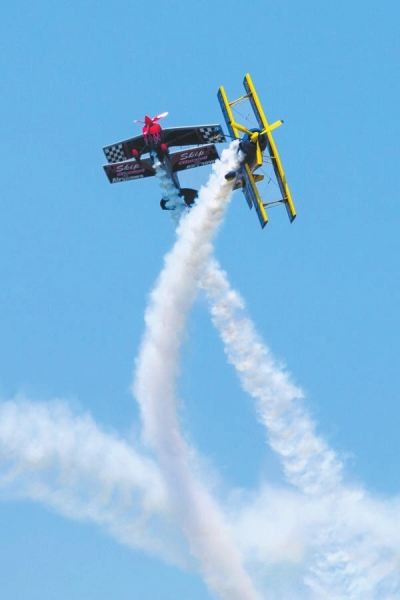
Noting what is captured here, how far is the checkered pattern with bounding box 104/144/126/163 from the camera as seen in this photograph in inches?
2247

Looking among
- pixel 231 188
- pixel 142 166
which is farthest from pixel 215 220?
pixel 142 166

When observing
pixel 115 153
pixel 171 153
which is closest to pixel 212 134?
pixel 171 153

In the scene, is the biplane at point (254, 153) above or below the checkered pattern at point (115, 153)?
below

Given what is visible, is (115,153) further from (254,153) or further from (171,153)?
(254,153)

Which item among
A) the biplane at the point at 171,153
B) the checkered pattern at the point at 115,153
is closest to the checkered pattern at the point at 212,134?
the biplane at the point at 171,153

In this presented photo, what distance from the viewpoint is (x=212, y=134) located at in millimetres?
56469

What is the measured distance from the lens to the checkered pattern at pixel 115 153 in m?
57.1

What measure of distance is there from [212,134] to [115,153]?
13.4 ft

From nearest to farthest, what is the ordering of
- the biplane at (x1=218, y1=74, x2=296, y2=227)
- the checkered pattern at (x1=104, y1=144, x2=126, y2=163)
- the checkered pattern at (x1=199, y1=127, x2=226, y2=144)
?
the biplane at (x1=218, y1=74, x2=296, y2=227), the checkered pattern at (x1=199, y1=127, x2=226, y2=144), the checkered pattern at (x1=104, y1=144, x2=126, y2=163)

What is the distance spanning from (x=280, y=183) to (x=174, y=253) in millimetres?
4944

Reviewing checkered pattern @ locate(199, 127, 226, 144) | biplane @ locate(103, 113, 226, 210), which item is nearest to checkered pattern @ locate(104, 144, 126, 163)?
biplane @ locate(103, 113, 226, 210)

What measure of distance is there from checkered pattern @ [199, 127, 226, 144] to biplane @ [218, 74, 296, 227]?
2.83 metres

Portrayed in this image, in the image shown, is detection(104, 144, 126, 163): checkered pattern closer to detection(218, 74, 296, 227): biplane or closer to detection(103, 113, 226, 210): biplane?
detection(103, 113, 226, 210): biplane

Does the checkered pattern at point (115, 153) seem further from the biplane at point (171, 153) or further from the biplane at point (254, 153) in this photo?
the biplane at point (254, 153)
